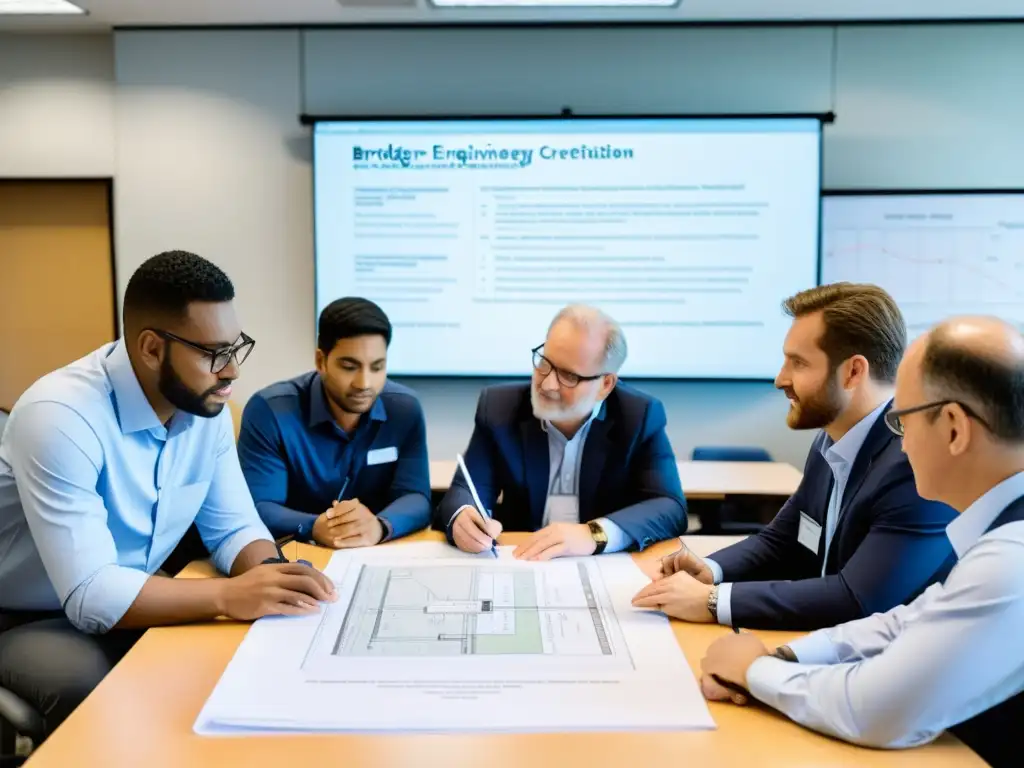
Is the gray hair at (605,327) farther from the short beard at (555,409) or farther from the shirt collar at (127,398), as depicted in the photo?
the shirt collar at (127,398)

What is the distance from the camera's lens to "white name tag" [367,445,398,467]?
248cm

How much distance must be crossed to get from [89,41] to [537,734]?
4.51 meters

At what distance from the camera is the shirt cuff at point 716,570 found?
5.84ft

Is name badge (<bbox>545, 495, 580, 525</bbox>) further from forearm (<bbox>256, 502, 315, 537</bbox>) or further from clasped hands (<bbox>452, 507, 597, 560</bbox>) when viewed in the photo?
forearm (<bbox>256, 502, 315, 537</bbox>)

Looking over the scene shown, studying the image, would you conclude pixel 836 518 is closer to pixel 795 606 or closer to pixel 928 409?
pixel 795 606

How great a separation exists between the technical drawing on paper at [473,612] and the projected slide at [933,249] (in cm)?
302

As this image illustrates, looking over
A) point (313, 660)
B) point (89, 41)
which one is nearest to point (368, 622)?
point (313, 660)

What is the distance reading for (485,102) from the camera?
4.13 meters

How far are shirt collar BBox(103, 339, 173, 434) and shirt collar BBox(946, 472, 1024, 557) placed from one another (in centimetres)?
156

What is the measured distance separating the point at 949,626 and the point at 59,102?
475 centimetres

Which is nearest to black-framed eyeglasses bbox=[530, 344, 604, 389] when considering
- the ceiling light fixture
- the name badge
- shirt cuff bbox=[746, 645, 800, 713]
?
the name badge

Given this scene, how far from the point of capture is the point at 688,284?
4.12 metres

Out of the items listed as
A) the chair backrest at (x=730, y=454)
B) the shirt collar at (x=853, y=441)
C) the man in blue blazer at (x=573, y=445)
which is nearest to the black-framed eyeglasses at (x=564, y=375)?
the man in blue blazer at (x=573, y=445)

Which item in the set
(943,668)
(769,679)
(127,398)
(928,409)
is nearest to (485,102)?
(127,398)
